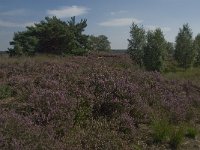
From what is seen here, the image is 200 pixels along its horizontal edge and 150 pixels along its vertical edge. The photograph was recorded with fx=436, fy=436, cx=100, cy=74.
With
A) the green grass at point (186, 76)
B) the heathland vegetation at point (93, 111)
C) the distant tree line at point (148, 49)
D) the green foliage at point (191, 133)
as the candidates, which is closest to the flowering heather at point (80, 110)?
the heathland vegetation at point (93, 111)

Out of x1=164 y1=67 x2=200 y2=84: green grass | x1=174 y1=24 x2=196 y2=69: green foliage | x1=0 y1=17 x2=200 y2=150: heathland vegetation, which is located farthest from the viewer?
x1=174 y1=24 x2=196 y2=69: green foliage

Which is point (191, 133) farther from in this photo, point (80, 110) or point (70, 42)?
point (70, 42)

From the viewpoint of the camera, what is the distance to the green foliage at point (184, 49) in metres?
54.1

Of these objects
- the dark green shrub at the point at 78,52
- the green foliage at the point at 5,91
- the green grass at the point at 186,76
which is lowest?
the green grass at the point at 186,76

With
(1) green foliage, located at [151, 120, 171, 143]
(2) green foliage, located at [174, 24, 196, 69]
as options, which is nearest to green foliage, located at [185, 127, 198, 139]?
(1) green foliage, located at [151, 120, 171, 143]

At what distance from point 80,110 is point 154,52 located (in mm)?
34956

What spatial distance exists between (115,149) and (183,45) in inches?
1928

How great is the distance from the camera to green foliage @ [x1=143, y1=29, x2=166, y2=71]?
42500 millimetres

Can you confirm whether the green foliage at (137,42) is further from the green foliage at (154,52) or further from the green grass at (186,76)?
the green grass at (186,76)

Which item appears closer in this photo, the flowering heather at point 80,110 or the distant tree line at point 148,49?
the flowering heather at point 80,110

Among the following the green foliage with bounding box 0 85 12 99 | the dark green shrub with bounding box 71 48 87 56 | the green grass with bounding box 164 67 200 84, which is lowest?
the green grass with bounding box 164 67 200 84

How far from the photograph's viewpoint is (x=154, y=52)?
43406mm

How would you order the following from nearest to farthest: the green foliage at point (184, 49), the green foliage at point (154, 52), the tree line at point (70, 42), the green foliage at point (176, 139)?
the green foliage at point (176, 139), the tree line at point (70, 42), the green foliage at point (154, 52), the green foliage at point (184, 49)

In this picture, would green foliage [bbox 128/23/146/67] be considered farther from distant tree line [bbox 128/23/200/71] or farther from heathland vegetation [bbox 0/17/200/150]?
heathland vegetation [bbox 0/17/200/150]
